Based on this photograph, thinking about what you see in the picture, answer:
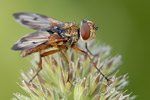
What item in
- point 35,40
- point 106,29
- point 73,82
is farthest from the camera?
point 106,29

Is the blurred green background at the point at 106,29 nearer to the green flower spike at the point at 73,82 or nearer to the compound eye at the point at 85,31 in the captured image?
the green flower spike at the point at 73,82

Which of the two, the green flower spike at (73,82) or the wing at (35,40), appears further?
the wing at (35,40)

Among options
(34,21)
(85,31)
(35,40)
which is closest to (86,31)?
(85,31)

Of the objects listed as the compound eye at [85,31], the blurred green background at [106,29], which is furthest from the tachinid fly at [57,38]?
the blurred green background at [106,29]

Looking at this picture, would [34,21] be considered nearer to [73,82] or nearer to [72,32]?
[72,32]

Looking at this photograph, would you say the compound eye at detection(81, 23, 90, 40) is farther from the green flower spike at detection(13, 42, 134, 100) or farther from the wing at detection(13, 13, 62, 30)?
the wing at detection(13, 13, 62, 30)

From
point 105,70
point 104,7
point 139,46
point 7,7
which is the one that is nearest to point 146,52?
point 139,46

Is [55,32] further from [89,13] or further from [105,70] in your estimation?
[89,13]
